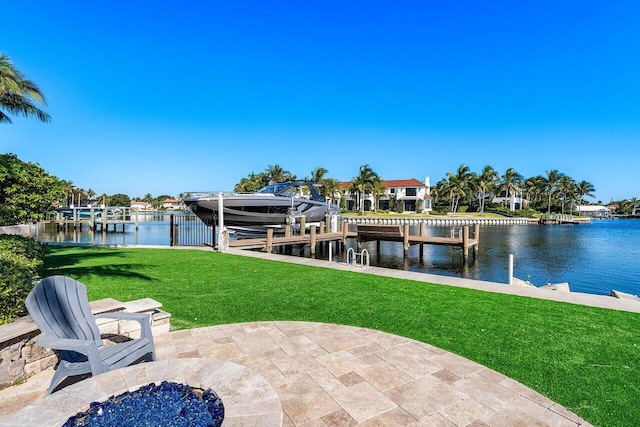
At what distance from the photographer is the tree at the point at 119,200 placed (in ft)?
320

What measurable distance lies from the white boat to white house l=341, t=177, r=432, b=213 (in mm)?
43458

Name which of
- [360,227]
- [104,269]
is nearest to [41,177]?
[104,269]

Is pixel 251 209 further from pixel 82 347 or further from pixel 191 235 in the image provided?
pixel 82 347

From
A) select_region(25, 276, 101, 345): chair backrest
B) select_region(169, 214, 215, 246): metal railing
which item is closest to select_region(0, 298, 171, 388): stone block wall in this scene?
select_region(25, 276, 101, 345): chair backrest

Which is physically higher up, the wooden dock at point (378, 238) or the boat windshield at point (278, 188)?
the boat windshield at point (278, 188)

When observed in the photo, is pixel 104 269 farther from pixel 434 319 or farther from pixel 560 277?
pixel 560 277

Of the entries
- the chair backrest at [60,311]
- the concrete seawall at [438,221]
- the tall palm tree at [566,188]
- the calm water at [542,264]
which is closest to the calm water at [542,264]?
the calm water at [542,264]

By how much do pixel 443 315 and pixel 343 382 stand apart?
2.72m

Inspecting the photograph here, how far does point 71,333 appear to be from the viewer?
8.85ft

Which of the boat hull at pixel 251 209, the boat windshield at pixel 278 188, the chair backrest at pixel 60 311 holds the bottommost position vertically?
the chair backrest at pixel 60 311

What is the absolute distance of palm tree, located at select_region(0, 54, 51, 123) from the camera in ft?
35.0

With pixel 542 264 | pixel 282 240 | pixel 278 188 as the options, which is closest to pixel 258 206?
pixel 278 188

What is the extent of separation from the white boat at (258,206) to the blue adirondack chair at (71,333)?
55.6 ft

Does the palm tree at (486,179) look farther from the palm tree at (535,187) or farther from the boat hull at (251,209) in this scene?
the boat hull at (251,209)
